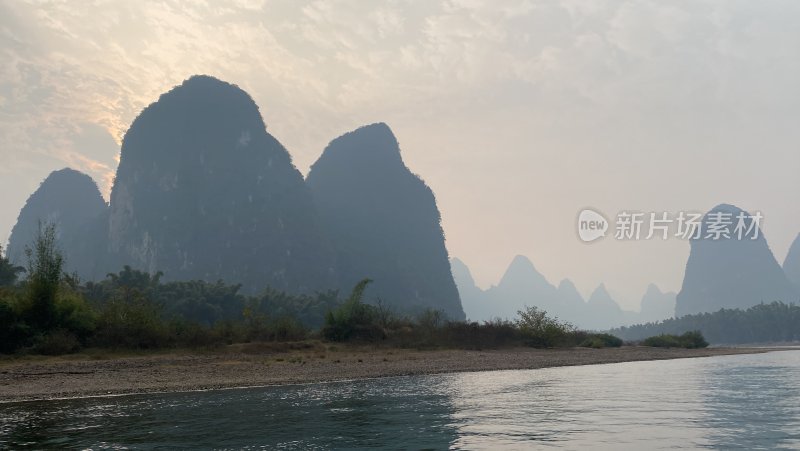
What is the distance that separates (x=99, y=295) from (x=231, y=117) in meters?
126

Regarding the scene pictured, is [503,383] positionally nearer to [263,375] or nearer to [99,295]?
[263,375]

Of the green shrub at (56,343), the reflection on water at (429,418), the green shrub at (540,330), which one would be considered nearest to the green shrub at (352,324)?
the green shrub at (540,330)

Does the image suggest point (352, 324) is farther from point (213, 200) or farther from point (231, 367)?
point (213, 200)

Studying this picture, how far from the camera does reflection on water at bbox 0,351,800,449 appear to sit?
10.8 metres

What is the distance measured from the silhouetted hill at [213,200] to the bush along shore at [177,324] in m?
88.4

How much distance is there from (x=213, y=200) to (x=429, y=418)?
159 meters

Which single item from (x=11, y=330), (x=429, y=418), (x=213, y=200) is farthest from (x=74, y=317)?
(x=213, y=200)

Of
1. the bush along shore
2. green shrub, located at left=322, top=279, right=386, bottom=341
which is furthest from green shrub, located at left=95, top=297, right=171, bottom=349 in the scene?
green shrub, located at left=322, top=279, right=386, bottom=341

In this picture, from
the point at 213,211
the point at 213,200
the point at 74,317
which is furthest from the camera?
the point at 213,200

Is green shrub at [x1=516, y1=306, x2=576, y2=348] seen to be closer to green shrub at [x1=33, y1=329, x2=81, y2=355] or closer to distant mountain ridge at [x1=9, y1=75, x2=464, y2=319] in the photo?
green shrub at [x1=33, y1=329, x2=81, y2=355]

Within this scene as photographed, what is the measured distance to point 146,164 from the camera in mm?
170250

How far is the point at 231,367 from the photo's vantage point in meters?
25.8

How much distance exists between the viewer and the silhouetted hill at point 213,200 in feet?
510

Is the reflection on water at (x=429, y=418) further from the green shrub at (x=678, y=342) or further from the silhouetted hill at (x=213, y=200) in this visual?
the silhouetted hill at (x=213, y=200)
